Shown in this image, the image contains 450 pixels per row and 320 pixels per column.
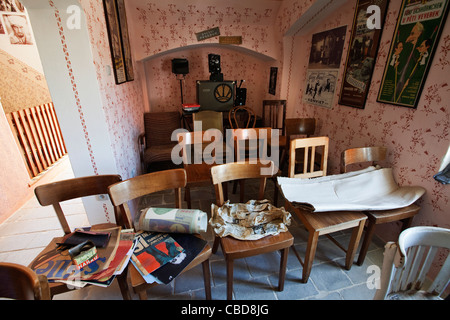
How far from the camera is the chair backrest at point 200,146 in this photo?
2014 millimetres

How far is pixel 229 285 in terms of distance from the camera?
1.28 m

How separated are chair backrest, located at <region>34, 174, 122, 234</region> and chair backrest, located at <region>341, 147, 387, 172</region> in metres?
1.70

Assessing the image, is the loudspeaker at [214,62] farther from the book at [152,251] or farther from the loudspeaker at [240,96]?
the book at [152,251]

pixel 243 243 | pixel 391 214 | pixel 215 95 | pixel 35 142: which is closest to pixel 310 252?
pixel 243 243

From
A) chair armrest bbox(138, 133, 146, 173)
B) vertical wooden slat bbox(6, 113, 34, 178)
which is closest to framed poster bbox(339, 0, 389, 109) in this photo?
chair armrest bbox(138, 133, 146, 173)

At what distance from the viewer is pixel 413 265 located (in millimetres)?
918

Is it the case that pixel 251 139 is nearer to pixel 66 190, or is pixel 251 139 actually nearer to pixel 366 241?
pixel 366 241

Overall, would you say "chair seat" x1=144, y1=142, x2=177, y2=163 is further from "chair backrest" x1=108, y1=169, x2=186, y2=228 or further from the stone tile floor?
"chair backrest" x1=108, y1=169, x2=186, y2=228

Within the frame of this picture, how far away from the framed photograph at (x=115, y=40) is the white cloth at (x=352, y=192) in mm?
1901

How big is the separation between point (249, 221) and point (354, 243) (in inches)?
32.9

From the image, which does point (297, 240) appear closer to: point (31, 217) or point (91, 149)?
point (91, 149)

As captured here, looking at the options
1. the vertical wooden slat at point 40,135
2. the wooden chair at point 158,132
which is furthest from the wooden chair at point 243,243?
the vertical wooden slat at point 40,135

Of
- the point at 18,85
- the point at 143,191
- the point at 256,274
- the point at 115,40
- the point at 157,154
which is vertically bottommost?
the point at 256,274

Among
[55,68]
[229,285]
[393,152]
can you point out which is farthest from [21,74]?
[393,152]
